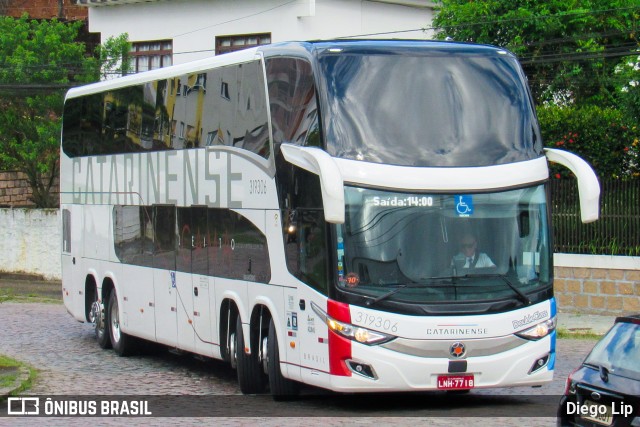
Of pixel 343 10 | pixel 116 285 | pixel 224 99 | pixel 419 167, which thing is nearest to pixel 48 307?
pixel 116 285

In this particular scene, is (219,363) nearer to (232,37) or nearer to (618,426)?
(618,426)

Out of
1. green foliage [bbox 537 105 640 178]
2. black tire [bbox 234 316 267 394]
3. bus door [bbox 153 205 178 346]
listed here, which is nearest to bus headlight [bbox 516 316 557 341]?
black tire [bbox 234 316 267 394]

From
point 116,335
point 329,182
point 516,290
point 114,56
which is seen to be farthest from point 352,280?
point 114,56

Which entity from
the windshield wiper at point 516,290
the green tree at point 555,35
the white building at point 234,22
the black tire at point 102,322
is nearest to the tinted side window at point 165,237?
the black tire at point 102,322

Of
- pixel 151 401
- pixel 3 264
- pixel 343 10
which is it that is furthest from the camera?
pixel 3 264

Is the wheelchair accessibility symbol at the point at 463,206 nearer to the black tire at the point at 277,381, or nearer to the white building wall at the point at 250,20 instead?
the black tire at the point at 277,381

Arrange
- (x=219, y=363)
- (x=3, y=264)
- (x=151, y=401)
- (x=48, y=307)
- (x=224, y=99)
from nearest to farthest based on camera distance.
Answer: (x=151, y=401) < (x=224, y=99) < (x=219, y=363) < (x=48, y=307) < (x=3, y=264)

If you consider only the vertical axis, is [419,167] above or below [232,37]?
below

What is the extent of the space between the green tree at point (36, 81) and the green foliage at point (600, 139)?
1675 cm

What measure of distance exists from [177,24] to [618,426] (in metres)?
30.8

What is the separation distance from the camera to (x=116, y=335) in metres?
20.4

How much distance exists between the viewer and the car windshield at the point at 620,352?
29.2 feet

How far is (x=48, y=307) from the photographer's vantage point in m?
29.4

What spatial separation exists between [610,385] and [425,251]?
13.8 feet
